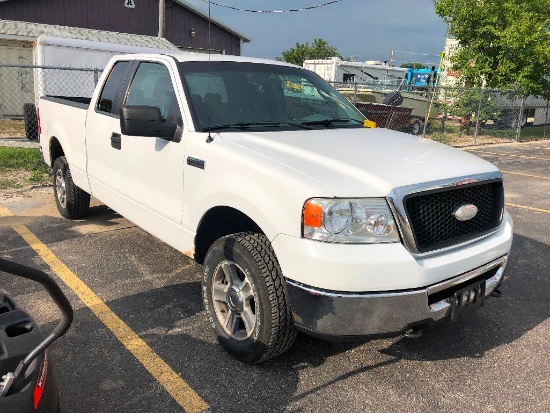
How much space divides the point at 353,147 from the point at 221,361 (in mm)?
1607

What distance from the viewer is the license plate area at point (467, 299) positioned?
111 inches

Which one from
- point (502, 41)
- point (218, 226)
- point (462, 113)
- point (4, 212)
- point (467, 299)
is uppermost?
point (502, 41)

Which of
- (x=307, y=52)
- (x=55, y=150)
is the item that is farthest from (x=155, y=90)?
(x=307, y=52)

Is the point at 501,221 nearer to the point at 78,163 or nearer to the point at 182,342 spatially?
the point at 182,342

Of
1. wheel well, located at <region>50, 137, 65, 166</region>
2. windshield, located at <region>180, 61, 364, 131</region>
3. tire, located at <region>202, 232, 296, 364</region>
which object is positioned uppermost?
windshield, located at <region>180, 61, 364, 131</region>

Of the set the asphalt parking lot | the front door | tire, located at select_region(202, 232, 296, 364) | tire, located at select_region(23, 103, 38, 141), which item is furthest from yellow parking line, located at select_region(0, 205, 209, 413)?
tire, located at select_region(23, 103, 38, 141)

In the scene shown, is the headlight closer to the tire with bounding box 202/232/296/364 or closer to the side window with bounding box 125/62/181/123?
the tire with bounding box 202/232/296/364

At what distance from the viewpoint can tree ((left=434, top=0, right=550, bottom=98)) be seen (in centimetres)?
1641

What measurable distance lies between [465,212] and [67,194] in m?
4.46

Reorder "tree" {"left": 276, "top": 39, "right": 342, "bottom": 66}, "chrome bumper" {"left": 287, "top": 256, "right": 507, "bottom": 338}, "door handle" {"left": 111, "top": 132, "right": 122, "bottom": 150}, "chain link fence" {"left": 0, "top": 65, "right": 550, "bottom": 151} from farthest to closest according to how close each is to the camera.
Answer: "tree" {"left": 276, "top": 39, "right": 342, "bottom": 66}, "chain link fence" {"left": 0, "top": 65, "right": 550, "bottom": 151}, "door handle" {"left": 111, "top": 132, "right": 122, "bottom": 150}, "chrome bumper" {"left": 287, "top": 256, "right": 507, "bottom": 338}

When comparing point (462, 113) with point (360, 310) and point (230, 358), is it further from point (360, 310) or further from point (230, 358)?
point (360, 310)

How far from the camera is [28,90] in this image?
1703 centimetres

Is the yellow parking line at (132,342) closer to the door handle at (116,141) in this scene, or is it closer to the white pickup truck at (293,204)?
the white pickup truck at (293,204)

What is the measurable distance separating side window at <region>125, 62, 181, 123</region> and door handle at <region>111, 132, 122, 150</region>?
1.05ft
